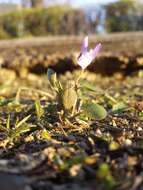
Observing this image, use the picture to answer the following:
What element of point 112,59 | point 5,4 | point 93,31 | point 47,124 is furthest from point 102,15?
point 47,124

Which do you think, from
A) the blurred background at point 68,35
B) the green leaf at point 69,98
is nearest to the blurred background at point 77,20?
the blurred background at point 68,35

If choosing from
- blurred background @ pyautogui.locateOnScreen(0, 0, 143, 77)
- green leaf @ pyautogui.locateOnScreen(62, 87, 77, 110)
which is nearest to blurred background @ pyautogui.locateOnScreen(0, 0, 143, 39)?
blurred background @ pyautogui.locateOnScreen(0, 0, 143, 77)

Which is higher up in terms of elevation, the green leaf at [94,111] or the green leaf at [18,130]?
the green leaf at [94,111]

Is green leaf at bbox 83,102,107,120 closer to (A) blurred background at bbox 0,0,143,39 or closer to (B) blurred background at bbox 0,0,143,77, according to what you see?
(B) blurred background at bbox 0,0,143,77

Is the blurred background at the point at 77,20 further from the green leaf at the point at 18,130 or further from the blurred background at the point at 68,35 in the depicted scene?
the green leaf at the point at 18,130

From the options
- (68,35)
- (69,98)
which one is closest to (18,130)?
(69,98)

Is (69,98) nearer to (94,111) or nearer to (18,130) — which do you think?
(94,111)
